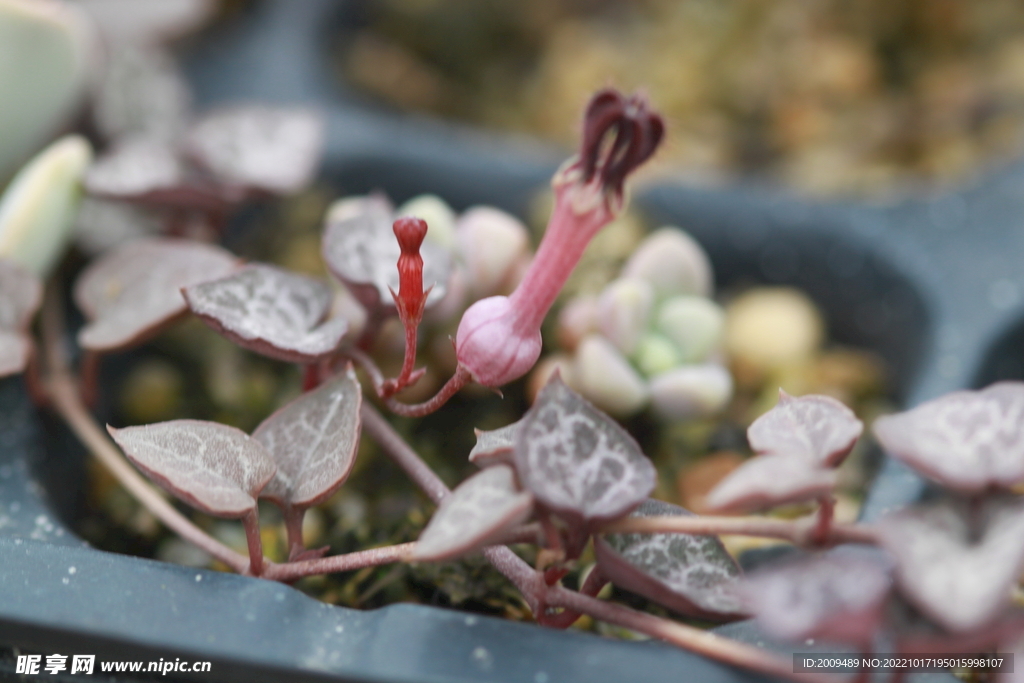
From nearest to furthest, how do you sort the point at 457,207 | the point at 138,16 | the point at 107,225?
the point at 107,225, the point at 457,207, the point at 138,16

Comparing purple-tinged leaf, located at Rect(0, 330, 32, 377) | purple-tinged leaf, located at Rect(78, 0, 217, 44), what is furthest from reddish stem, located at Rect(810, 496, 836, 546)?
purple-tinged leaf, located at Rect(78, 0, 217, 44)

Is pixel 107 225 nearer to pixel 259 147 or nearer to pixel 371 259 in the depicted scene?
pixel 259 147

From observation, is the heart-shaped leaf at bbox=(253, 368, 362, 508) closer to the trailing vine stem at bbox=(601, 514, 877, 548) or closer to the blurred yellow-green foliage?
the trailing vine stem at bbox=(601, 514, 877, 548)

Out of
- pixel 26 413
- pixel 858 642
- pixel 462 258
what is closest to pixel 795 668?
pixel 858 642

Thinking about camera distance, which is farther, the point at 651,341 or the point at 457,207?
the point at 457,207

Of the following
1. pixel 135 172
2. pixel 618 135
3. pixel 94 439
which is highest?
pixel 618 135

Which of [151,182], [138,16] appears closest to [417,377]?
[151,182]
